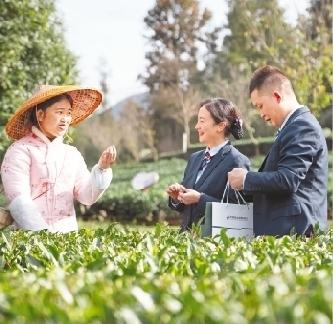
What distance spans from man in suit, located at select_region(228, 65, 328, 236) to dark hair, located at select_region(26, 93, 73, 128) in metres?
1.10

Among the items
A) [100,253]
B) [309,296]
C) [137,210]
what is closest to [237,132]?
[100,253]

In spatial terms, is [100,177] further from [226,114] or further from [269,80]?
[269,80]

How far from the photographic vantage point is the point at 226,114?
4402 mm

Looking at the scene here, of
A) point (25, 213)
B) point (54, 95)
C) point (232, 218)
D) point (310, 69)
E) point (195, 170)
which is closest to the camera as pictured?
point (232, 218)

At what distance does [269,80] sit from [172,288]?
2.36m

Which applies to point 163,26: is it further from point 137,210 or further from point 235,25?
point 137,210

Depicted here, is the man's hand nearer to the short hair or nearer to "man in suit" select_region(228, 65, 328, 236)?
"man in suit" select_region(228, 65, 328, 236)

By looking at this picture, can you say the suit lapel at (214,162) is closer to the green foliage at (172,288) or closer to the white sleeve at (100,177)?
the white sleeve at (100,177)

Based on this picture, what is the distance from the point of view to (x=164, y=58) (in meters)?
42.7

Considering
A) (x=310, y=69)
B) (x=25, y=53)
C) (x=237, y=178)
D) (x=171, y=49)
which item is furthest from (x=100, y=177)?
(x=171, y=49)

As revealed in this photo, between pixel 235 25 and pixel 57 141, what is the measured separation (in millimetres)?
36400

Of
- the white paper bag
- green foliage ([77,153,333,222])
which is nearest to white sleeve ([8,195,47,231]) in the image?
the white paper bag

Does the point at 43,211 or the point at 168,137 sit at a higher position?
the point at 43,211

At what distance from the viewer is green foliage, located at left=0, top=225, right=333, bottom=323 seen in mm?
1404
